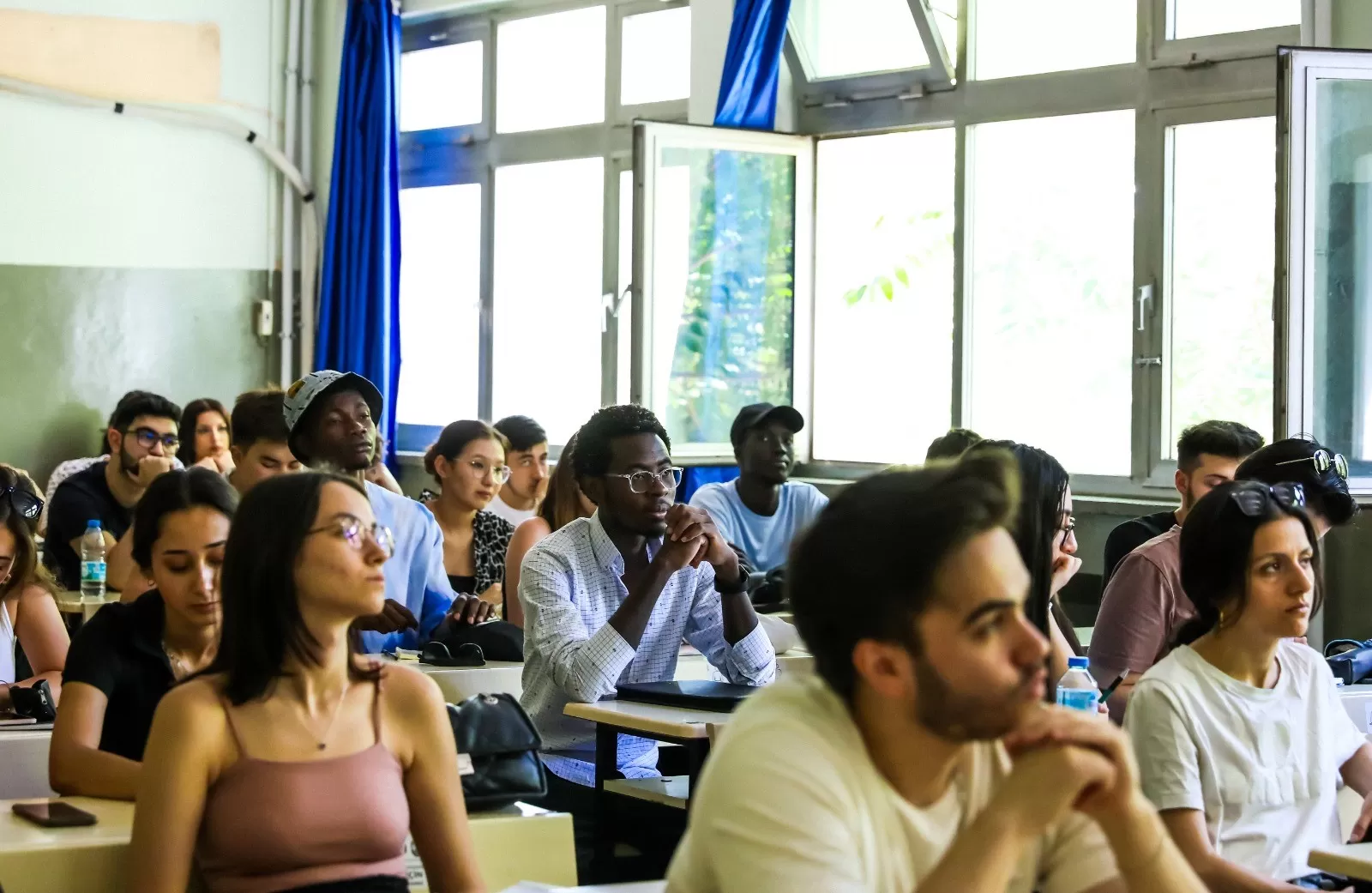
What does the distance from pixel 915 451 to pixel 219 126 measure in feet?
12.3

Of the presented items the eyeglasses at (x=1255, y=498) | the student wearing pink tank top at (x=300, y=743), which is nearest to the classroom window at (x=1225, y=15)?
the eyeglasses at (x=1255, y=498)

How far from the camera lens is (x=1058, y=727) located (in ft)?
4.75

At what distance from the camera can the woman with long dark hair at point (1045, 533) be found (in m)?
2.67

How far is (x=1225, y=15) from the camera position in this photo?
588 cm

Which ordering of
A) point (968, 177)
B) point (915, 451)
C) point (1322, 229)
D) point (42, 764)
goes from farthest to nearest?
point (915, 451), point (968, 177), point (1322, 229), point (42, 764)

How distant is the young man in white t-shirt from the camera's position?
4.70 ft

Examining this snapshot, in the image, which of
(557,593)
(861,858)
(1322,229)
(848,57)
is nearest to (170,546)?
(557,593)

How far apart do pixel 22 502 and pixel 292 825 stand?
1918 millimetres

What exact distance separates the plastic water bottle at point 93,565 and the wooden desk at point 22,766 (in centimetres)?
200

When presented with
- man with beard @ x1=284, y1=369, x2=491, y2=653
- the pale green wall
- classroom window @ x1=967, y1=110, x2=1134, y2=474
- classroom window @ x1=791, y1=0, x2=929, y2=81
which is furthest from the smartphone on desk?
the pale green wall

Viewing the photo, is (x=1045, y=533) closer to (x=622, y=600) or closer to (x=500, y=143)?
(x=622, y=600)

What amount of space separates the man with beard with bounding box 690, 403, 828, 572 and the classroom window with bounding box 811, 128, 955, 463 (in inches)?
46.1

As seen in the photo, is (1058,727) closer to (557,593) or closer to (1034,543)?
(1034,543)

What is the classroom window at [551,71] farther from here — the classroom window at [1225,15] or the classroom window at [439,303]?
the classroom window at [1225,15]
